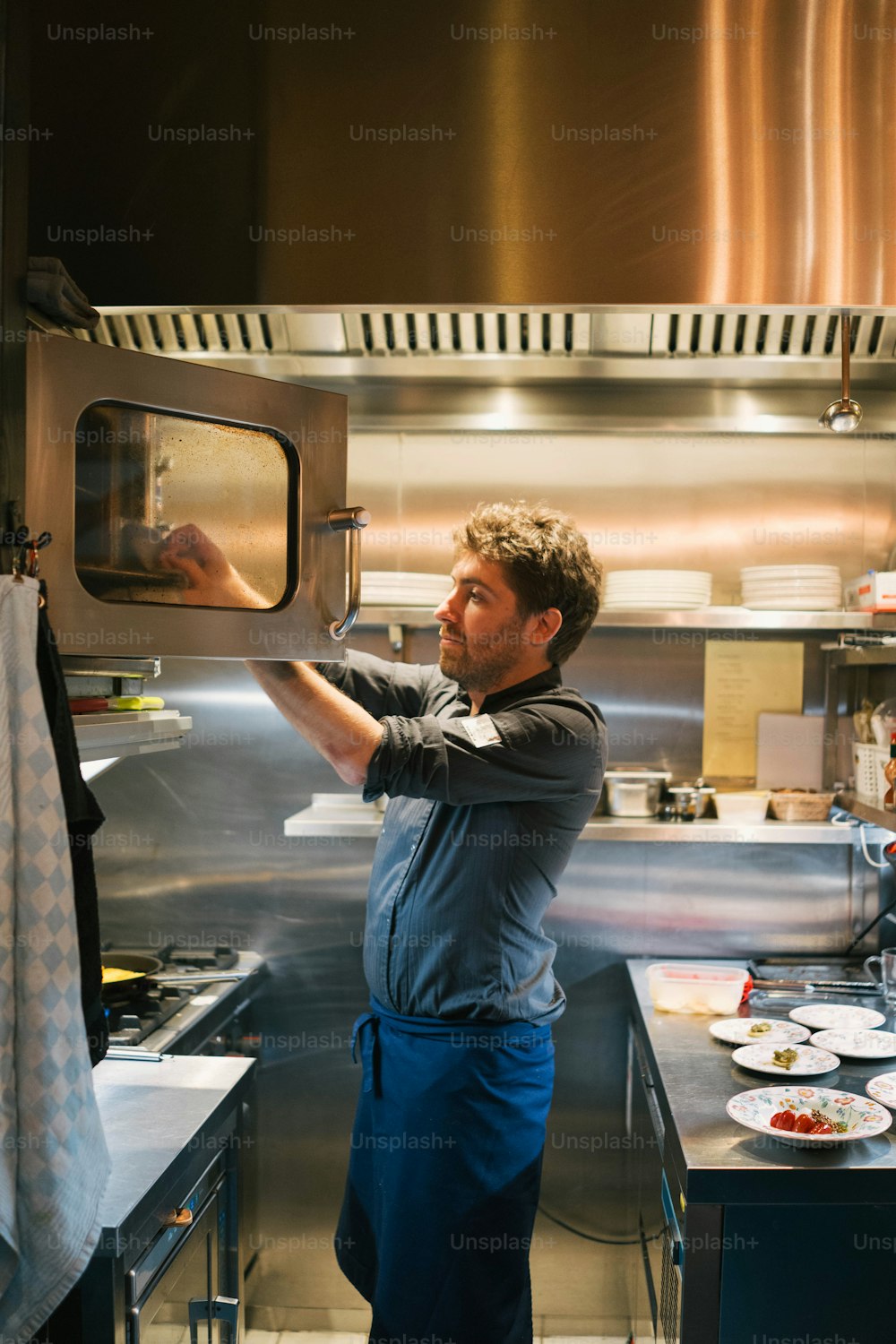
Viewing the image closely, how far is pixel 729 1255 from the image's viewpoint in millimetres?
1670

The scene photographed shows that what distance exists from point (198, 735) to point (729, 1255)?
1872mm

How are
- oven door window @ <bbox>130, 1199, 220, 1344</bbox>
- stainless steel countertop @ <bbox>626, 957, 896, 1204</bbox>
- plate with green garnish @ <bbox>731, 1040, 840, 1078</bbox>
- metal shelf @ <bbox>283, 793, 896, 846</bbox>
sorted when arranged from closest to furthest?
oven door window @ <bbox>130, 1199, 220, 1344</bbox>, stainless steel countertop @ <bbox>626, 957, 896, 1204</bbox>, plate with green garnish @ <bbox>731, 1040, 840, 1078</bbox>, metal shelf @ <bbox>283, 793, 896, 846</bbox>

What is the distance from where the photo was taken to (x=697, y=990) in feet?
7.96

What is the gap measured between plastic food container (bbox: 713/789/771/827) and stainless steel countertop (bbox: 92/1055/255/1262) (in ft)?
4.61

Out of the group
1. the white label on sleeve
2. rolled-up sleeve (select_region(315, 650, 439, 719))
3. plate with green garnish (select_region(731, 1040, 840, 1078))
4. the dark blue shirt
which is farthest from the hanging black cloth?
plate with green garnish (select_region(731, 1040, 840, 1078))

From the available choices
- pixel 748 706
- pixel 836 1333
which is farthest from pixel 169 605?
pixel 748 706

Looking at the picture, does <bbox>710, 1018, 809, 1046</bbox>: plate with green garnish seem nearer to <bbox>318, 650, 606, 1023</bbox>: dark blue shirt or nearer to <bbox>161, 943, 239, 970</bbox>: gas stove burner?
<bbox>318, 650, 606, 1023</bbox>: dark blue shirt

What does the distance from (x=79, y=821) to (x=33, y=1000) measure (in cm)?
21

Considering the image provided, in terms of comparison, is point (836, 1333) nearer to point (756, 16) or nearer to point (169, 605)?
point (169, 605)

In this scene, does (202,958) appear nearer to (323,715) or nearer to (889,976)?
(323,715)

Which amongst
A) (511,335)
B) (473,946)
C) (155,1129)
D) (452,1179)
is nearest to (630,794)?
(473,946)

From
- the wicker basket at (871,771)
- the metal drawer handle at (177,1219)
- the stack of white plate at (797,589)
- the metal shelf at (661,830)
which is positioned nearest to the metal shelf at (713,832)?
the metal shelf at (661,830)

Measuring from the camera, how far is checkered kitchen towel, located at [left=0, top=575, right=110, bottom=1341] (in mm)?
1148

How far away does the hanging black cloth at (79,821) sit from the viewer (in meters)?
1.17
